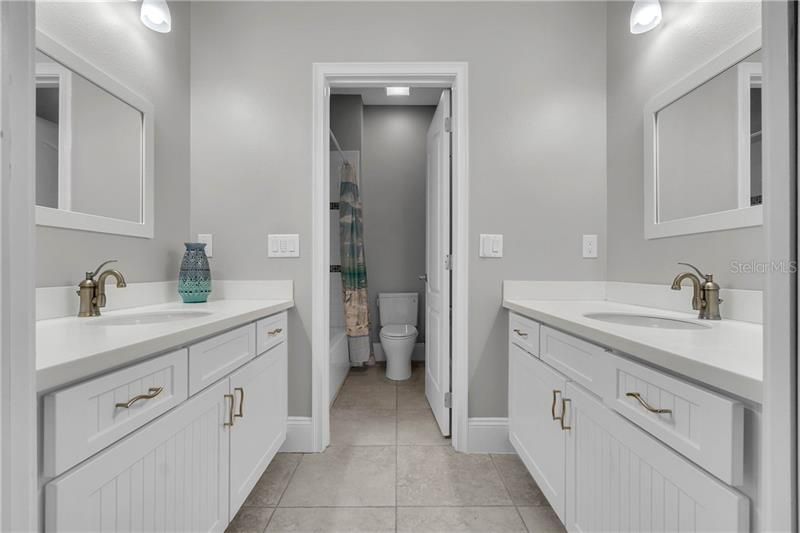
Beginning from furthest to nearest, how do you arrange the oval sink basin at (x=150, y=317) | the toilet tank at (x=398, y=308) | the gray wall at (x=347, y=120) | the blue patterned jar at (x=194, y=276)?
the toilet tank at (x=398, y=308) < the gray wall at (x=347, y=120) < the blue patterned jar at (x=194, y=276) < the oval sink basin at (x=150, y=317)

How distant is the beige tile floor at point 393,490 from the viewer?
55.7 inches

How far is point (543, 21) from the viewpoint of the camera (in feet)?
6.39

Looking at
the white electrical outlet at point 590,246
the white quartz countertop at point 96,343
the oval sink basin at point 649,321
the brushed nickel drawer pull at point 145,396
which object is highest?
the white electrical outlet at point 590,246

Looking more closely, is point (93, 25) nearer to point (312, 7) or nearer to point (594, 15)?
point (312, 7)

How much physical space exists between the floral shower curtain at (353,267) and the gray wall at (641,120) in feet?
6.66

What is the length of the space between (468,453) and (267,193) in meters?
1.77

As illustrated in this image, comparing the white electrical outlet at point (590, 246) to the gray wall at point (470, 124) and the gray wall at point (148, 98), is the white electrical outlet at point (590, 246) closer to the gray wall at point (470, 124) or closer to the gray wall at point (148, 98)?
the gray wall at point (470, 124)

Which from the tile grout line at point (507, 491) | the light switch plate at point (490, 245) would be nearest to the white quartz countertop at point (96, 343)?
the light switch plate at point (490, 245)

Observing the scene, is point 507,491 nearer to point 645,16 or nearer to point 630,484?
point 630,484

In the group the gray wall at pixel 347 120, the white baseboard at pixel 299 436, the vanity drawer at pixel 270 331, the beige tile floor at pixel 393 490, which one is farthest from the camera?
the gray wall at pixel 347 120

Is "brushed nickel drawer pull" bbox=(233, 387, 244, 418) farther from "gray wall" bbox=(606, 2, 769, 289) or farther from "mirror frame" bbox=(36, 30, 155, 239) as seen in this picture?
"gray wall" bbox=(606, 2, 769, 289)

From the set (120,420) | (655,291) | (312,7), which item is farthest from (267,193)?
(655,291)

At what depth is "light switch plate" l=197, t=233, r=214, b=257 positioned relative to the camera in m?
1.97

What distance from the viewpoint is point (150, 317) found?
1.42 metres
